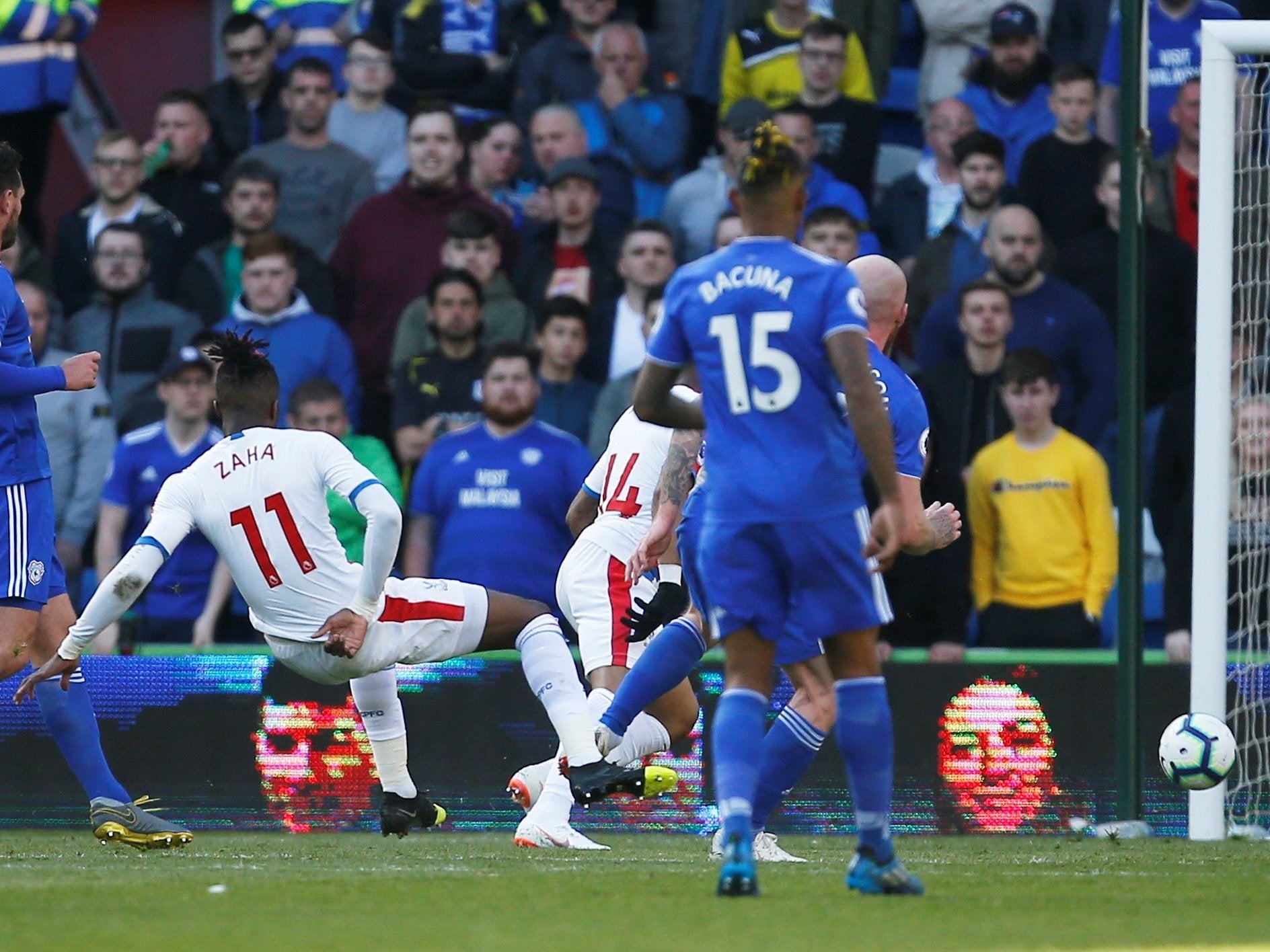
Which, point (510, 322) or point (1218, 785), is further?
point (510, 322)

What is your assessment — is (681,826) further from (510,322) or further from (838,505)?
(838,505)

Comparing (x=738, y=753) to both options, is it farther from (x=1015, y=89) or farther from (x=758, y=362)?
(x=1015, y=89)

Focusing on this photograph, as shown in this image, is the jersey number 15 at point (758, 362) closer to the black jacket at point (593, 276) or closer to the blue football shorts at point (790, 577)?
the blue football shorts at point (790, 577)

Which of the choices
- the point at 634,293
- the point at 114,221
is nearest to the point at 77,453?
the point at 114,221

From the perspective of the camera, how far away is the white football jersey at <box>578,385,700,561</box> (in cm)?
786

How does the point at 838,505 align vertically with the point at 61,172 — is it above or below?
below

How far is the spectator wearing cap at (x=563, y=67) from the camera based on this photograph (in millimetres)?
12656

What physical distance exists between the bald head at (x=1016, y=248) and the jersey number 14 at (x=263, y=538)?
461 centimetres

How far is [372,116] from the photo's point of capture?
12.5m

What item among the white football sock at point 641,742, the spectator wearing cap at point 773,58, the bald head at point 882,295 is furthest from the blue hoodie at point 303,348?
the bald head at point 882,295

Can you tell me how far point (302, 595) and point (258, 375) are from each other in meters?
0.79

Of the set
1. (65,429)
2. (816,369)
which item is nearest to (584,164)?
(65,429)

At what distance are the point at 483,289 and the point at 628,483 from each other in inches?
146

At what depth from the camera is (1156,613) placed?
10391mm
